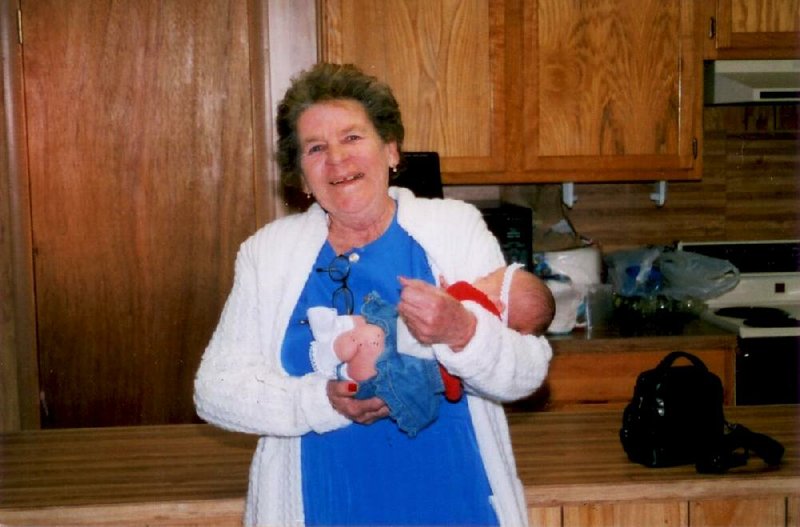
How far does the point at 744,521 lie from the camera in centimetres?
171

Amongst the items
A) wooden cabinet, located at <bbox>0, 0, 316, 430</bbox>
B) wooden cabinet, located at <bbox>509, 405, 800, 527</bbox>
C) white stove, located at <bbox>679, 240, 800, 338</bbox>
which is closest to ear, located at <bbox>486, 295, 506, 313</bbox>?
wooden cabinet, located at <bbox>509, 405, 800, 527</bbox>

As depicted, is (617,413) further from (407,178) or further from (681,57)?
(681,57)

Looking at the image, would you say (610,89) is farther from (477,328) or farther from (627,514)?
(477,328)

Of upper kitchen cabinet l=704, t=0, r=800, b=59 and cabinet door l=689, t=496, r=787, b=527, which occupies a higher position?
upper kitchen cabinet l=704, t=0, r=800, b=59

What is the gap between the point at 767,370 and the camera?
283 cm

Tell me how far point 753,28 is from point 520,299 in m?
2.11

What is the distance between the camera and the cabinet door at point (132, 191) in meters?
3.09

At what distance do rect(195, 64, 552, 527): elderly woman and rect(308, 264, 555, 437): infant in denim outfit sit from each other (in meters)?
0.03

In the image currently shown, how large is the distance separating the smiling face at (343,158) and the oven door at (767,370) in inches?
68.7

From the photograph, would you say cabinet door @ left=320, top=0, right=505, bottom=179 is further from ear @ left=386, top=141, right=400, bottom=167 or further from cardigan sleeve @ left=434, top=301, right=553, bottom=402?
cardigan sleeve @ left=434, top=301, right=553, bottom=402

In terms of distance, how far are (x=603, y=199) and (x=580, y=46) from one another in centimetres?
66

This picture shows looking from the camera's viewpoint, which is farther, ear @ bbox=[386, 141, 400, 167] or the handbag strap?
the handbag strap

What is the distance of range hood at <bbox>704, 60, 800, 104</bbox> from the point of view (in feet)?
9.72

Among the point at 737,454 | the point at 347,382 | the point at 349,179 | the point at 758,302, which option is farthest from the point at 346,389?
the point at 758,302
